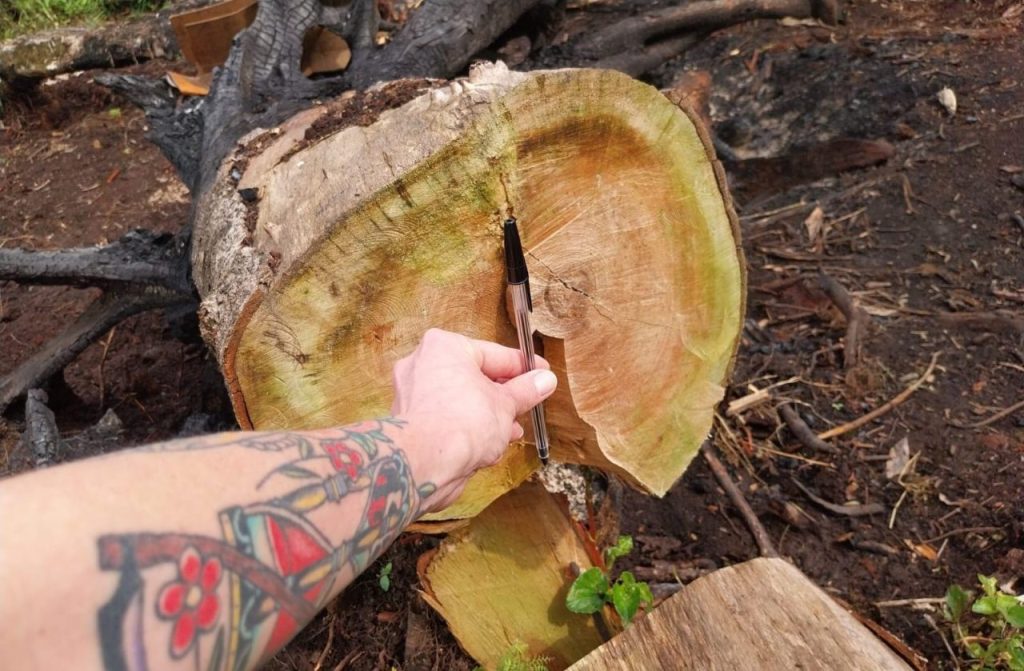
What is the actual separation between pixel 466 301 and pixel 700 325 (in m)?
0.66

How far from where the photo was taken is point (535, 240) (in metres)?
1.62

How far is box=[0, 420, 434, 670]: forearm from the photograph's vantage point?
66cm

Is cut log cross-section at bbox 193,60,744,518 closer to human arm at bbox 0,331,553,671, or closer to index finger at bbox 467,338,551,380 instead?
index finger at bbox 467,338,551,380

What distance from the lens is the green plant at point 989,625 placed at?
1.79 meters

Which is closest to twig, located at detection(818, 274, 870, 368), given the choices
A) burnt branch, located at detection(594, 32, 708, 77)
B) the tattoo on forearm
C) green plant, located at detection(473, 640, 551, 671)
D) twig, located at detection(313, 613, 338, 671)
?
burnt branch, located at detection(594, 32, 708, 77)

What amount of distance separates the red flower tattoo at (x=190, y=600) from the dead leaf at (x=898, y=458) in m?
2.38

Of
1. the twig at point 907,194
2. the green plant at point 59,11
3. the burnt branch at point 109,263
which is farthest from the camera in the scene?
the green plant at point 59,11

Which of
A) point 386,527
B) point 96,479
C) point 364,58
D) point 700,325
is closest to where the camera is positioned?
point 96,479

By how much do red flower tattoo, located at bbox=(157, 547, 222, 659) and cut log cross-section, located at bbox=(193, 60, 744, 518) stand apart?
769 mm

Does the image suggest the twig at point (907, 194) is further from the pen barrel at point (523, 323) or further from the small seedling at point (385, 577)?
the small seedling at point (385, 577)

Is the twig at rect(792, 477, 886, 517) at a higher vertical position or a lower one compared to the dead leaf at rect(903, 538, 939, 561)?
higher

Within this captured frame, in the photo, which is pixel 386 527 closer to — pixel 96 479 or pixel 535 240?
pixel 96 479

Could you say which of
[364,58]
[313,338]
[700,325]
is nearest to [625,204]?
[700,325]

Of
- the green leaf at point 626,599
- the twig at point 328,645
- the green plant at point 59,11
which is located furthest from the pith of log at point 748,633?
the green plant at point 59,11
